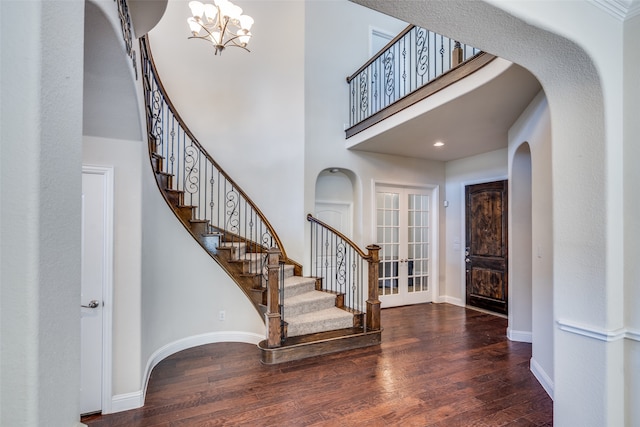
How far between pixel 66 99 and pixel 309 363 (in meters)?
3.16

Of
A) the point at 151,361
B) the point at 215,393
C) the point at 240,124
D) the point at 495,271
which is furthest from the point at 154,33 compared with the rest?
the point at 495,271

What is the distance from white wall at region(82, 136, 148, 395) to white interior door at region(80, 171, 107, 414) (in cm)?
9

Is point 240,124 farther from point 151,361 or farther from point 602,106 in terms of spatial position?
point 602,106

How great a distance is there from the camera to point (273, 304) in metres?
3.35

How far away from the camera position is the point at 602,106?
5.50 ft

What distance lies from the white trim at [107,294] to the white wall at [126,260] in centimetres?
3

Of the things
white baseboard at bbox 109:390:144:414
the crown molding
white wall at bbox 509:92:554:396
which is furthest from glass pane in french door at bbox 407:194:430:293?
white baseboard at bbox 109:390:144:414

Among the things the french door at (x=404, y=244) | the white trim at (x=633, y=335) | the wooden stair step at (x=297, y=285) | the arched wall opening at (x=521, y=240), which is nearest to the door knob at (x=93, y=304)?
the wooden stair step at (x=297, y=285)

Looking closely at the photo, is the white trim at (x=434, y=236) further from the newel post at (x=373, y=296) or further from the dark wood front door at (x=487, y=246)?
the newel post at (x=373, y=296)

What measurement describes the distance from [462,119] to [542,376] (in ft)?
9.03

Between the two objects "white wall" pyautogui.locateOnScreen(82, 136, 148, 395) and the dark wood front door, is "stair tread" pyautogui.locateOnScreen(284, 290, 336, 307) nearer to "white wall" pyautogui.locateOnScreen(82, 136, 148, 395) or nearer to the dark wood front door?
"white wall" pyautogui.locateOnScreen(82, 136, 148, 395)

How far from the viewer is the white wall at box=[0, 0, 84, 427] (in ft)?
2.18

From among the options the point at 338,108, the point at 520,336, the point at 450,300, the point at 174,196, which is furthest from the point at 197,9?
the point at 450,300

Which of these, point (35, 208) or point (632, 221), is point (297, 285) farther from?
point (35, 208)
